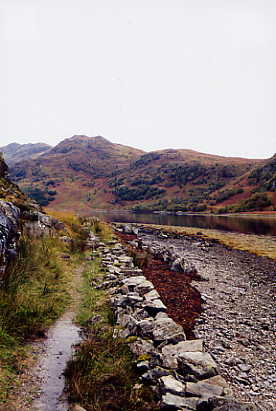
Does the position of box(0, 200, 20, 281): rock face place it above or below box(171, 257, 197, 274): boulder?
above

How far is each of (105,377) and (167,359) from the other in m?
1.09

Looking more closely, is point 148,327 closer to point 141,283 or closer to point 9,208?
point 141,283

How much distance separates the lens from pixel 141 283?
9023 millimetres

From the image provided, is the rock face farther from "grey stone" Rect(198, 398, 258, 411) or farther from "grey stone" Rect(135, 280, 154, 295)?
"grey stone" Rect(198, 398, 258, 411)

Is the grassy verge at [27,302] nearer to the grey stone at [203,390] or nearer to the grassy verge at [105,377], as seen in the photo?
the grassy verge at [105,377]

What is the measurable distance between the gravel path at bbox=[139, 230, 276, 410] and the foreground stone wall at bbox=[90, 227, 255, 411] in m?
0.82

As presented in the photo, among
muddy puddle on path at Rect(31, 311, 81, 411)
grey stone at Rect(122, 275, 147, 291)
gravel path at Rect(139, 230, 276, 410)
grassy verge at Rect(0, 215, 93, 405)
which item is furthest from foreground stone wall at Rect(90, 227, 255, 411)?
grassy verge at Rect(0, 215, 93, 405)

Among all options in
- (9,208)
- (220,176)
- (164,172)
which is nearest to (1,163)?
(9,208)

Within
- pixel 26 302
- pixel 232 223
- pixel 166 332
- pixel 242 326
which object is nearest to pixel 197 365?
pixel 166 332

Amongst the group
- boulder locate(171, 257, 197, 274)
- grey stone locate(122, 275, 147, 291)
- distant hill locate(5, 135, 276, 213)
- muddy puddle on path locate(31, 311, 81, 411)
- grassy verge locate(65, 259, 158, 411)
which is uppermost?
distant hill locate(5, 135, 276, 213)

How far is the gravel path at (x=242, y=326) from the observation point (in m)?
5.20

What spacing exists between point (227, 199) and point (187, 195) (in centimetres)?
1781

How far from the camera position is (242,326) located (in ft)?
25.7

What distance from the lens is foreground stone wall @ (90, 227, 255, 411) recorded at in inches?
150
